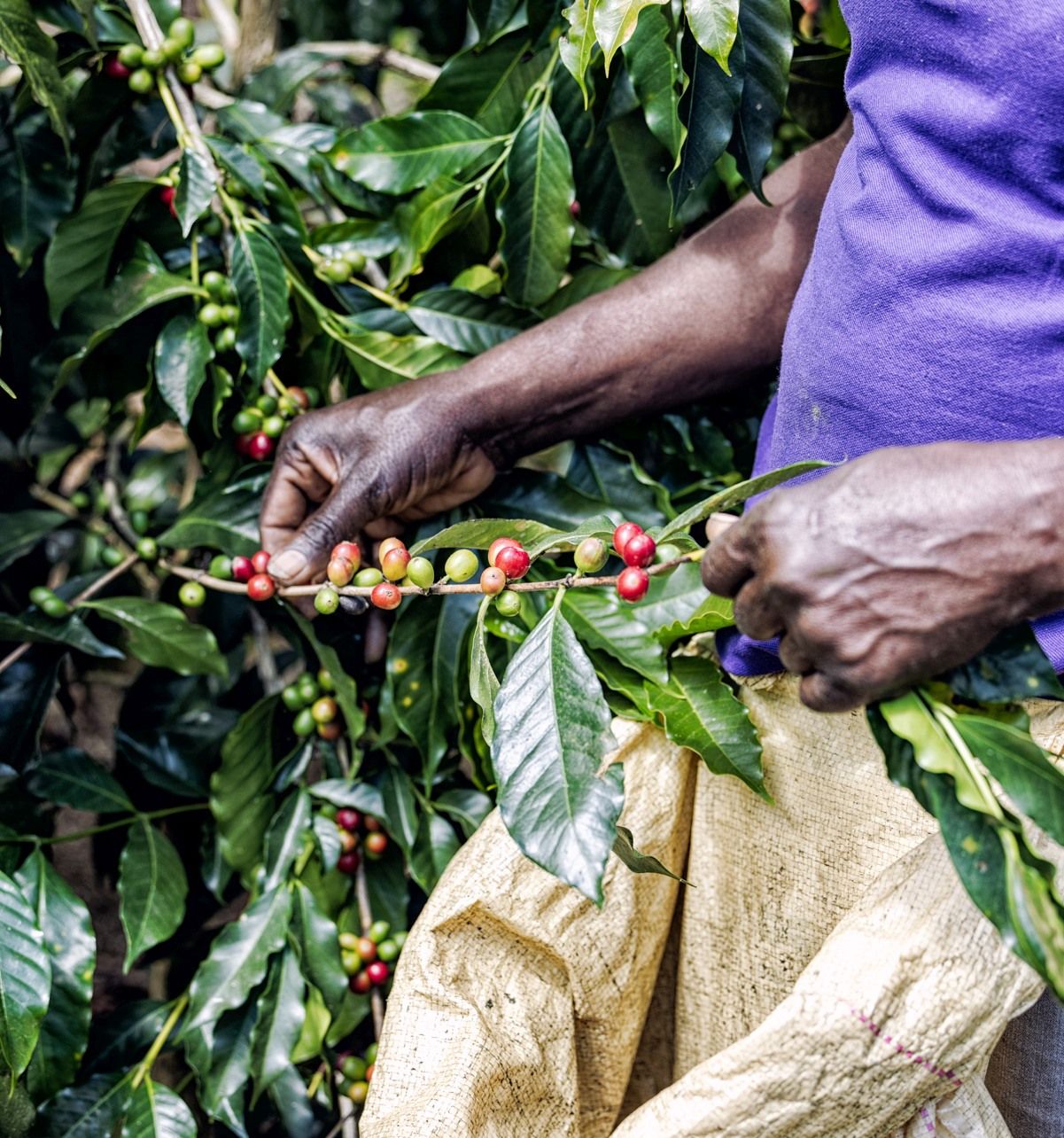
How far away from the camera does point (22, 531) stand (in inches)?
57.2

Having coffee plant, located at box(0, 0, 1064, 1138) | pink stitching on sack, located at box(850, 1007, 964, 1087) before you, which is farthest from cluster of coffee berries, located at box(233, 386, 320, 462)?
pink stitching on sack, located at box(850, 1007, 964, 1087)

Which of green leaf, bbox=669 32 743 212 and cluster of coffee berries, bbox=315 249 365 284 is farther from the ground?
green leaf, bbox=669 32 743 212

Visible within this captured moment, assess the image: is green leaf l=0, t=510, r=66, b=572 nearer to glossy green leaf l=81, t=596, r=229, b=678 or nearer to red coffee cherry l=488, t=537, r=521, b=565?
glossy green leaf l=81, t=596, r=229, b=678

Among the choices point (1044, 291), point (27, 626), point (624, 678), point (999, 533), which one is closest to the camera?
point (999, 533)

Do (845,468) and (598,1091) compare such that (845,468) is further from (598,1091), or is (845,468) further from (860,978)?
(598,1091)

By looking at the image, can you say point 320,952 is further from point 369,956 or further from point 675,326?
point 675,326

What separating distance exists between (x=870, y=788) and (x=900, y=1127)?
27 centimetres

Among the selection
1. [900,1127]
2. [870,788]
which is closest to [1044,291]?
[870,788]

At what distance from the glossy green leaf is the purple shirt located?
0.77 meters

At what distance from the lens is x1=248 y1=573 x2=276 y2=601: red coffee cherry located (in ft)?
3.52

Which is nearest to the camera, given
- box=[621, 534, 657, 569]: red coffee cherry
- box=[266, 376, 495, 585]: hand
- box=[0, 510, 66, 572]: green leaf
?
box=[621, 534, 657, 569]: red coffee cherry

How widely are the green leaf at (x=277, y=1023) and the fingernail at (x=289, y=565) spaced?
1.55ft

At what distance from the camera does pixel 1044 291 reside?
0.76m

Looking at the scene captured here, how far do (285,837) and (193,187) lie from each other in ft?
2.44
